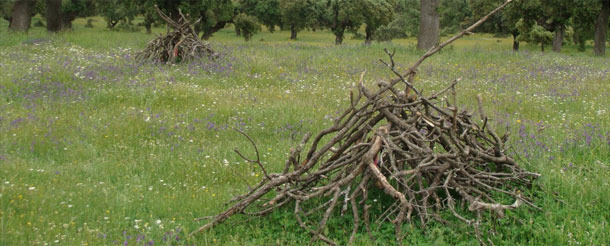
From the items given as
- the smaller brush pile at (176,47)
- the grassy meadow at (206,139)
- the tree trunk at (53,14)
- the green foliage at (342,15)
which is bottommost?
the grassy meadow at (206,139)

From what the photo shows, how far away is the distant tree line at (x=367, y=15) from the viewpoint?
26516mm

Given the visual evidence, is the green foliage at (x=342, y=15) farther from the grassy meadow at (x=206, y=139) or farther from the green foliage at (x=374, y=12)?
the grassy meadow at (x=206, y=139)

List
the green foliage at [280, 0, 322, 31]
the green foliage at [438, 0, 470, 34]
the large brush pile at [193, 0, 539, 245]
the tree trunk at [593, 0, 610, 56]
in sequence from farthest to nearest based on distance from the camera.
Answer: the green foliage at [438, 0, 470, 34]
the green foliage at [280, 0, 322, 31]
the tree trunk at [593, 0, 610, 56]
the large brush pile at [193, 0, 539, 245]

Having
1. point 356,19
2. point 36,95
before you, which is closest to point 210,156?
point 36,95

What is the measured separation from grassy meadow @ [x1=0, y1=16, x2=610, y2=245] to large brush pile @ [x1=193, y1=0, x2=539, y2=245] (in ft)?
0.67

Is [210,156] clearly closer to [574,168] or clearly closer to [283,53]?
[574,168]

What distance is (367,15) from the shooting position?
1930 inches

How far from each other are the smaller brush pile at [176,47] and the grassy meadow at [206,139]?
26.8 inches

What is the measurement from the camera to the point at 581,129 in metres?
7.94

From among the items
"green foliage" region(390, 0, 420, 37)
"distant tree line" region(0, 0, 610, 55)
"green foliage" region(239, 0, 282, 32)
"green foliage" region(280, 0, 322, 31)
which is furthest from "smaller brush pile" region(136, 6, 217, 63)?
"green foliage" region(390, 0, 420, 37)

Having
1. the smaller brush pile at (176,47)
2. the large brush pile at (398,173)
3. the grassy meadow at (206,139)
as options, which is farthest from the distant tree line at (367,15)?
the large brush pile at (398,173)

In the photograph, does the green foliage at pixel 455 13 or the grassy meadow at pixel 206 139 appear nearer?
the grassy meadow at pixel 206 139

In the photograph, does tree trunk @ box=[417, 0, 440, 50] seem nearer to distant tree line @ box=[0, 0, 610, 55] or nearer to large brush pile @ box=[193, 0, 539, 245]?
distant tree line @ box=[0, 0, 610, 55]

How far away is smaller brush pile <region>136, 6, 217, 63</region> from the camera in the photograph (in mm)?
14508
